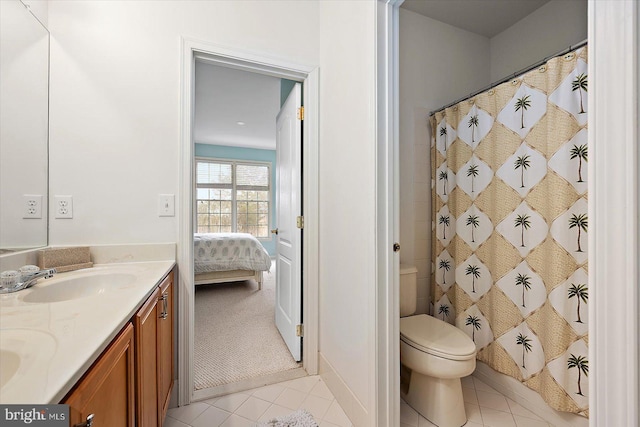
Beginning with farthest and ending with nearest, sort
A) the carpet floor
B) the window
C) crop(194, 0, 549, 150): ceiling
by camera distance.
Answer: the window → crop(194, 0, 549, 150): ceiling → the carpet floor

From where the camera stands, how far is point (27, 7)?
4.18 feet

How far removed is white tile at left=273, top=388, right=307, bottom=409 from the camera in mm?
1578

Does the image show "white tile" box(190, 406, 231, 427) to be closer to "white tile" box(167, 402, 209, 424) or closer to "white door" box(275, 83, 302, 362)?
"white tile" box(167, 402, 209, 424)

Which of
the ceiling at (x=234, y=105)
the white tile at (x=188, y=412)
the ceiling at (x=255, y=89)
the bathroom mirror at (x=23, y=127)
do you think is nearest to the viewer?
the bathroom mirror at (x=23, y=127)

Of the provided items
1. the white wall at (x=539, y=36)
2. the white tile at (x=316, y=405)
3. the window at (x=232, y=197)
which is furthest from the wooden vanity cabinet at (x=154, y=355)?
the window at (x=232, y=197)

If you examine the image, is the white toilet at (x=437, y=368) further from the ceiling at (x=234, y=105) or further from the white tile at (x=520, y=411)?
the ceiling at (x=234, y=105)

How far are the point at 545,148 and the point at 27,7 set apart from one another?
262 cm

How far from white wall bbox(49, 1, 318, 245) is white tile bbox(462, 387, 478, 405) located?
1.97m

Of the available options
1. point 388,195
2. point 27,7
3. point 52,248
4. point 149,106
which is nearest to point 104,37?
point 27,7

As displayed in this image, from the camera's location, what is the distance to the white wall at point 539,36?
1.80 m

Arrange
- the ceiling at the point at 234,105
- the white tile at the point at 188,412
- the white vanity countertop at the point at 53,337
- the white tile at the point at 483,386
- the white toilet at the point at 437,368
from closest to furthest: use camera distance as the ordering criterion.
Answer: the white vanity countertop at the point at 53,337, the white toilet at the point at 437,368, the white tile at the point at 188,412, the white tile at the point at 483,386, the ceiling at the point at 234,105

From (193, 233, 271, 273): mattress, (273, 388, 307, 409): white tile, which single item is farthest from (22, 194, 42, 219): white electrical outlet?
(193, 233, 271, 273): mattress

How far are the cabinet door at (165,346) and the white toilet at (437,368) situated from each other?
1.21 metres

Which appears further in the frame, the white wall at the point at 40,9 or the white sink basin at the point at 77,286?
the white wall at the point at 40,9
